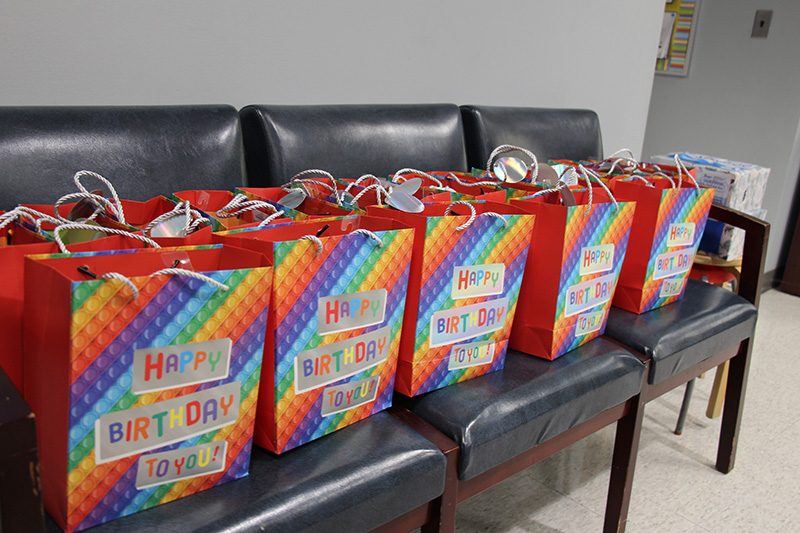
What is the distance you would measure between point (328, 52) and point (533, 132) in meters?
0.68

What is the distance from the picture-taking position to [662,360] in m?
1.33

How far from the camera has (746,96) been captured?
344 cm

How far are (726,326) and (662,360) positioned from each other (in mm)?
302

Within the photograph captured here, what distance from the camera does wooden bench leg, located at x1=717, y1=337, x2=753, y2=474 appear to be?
5.52 feet

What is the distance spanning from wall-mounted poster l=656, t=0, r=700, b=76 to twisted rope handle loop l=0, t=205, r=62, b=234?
11.7ft

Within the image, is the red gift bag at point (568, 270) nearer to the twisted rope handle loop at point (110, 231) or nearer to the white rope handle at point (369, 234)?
the white rope handle at point (369, 234)

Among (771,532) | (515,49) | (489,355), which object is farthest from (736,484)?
(515,49)

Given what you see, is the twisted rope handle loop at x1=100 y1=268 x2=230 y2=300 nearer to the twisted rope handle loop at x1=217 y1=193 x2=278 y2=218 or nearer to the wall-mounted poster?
the twisted rope handle loop at x1=217 y1=193 x2=278 y2=218

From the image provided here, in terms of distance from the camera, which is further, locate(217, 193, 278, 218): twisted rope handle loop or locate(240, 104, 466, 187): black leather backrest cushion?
locate(240, 104, 466, 187): black leather backrest cushion

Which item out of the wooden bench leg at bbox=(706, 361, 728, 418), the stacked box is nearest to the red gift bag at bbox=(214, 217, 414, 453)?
the stacked box

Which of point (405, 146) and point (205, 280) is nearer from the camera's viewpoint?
point (205, 280)

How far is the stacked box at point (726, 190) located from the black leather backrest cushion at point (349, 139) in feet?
2.69

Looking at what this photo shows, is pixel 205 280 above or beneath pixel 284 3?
beneath

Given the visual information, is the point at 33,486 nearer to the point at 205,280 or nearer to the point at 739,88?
the point at 205,280
